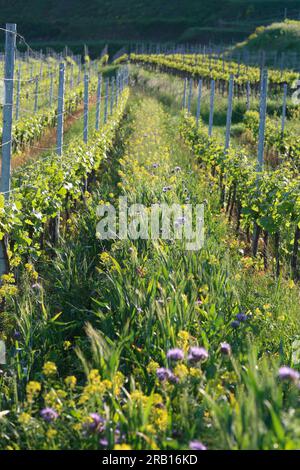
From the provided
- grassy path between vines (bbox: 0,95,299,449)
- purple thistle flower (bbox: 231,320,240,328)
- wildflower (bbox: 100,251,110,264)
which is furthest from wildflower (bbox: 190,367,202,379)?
wildflower (bbox: 100,251,110,264)

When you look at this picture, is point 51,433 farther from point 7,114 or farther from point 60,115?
point 60,115

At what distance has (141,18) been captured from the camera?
3135 inches

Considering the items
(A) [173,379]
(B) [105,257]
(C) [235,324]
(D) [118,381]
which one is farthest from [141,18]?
(A) [173,379]

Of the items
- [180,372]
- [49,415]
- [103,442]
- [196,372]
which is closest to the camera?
[103,442]

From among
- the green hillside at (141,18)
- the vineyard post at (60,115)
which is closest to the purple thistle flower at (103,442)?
the vineyard post at (60,115)

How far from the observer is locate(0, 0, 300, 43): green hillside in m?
70.7

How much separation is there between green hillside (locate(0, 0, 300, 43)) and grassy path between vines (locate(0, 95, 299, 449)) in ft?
203

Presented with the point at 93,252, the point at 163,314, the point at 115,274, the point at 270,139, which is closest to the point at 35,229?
the point at 93,252

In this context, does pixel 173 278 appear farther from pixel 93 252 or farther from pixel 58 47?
pixel 58 47

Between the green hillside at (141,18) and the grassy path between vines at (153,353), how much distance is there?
6181 cm

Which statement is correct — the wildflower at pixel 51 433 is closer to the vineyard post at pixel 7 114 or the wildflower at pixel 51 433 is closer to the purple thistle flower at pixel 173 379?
the purple thistle flower at pixel 173 379

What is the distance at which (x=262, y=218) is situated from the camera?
699 centimetres

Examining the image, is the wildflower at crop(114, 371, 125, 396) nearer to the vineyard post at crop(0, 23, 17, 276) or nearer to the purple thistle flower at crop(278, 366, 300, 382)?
the purple thistle flower at crop(278, 366, 300, 382)

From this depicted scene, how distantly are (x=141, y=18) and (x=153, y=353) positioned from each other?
7906cm
